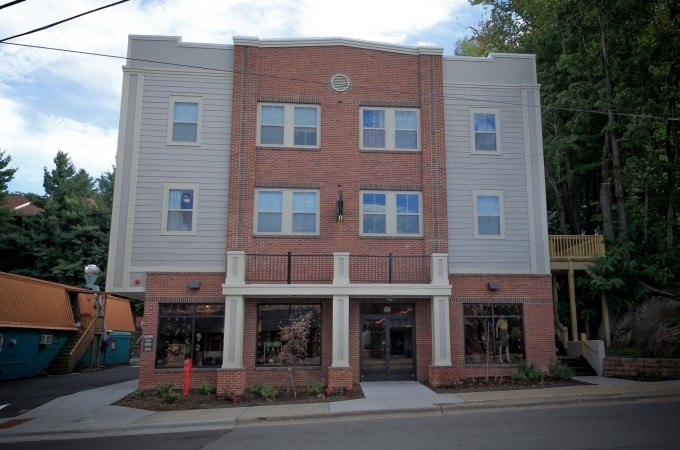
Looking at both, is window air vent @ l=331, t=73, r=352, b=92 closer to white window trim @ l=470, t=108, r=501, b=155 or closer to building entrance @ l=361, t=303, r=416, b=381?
white window trim @ l=470, t=108, r=501, b=155

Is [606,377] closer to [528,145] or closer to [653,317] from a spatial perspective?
[653,317]

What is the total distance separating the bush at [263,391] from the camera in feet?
47.3

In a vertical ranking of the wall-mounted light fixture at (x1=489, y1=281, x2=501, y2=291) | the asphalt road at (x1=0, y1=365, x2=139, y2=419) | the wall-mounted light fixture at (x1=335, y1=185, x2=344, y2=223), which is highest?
the wall-mounted light fixture at (x1=335, y1=185, x2=344, y2=223)

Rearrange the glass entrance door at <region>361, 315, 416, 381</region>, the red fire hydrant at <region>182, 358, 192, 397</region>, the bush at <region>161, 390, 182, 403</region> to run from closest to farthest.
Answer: the bush at <region>161, 390, 182, 403</region> → the red fire hydrant at <region>182, 358, 192, 397</region> → the glass entrance door at <region>361, 315, 416, 381</region>

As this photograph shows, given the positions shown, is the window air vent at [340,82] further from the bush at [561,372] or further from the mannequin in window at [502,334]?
the bush at [561,372]

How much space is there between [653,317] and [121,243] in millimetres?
17773

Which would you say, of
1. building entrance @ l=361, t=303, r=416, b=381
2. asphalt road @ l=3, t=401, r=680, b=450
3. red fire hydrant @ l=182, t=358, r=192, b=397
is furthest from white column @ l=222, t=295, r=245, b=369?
asphalt road @ l=3, t=401, r=680, b=450

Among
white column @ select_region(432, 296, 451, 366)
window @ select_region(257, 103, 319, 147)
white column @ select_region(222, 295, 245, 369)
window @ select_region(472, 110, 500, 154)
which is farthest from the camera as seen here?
window @ select_region(472, 110, 500, 154)

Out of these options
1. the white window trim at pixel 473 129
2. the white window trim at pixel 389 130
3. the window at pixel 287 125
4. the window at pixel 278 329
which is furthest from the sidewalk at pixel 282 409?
the window at pixel 287 125

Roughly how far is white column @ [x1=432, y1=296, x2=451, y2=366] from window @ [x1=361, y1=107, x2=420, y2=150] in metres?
5.29

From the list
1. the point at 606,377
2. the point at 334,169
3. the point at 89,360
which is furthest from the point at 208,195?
the point at 89,360

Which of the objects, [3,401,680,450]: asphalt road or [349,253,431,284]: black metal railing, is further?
[349,253,431,284]: black metal railing

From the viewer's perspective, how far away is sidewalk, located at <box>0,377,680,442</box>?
11586 mm

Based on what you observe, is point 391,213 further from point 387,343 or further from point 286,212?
point 387,343
